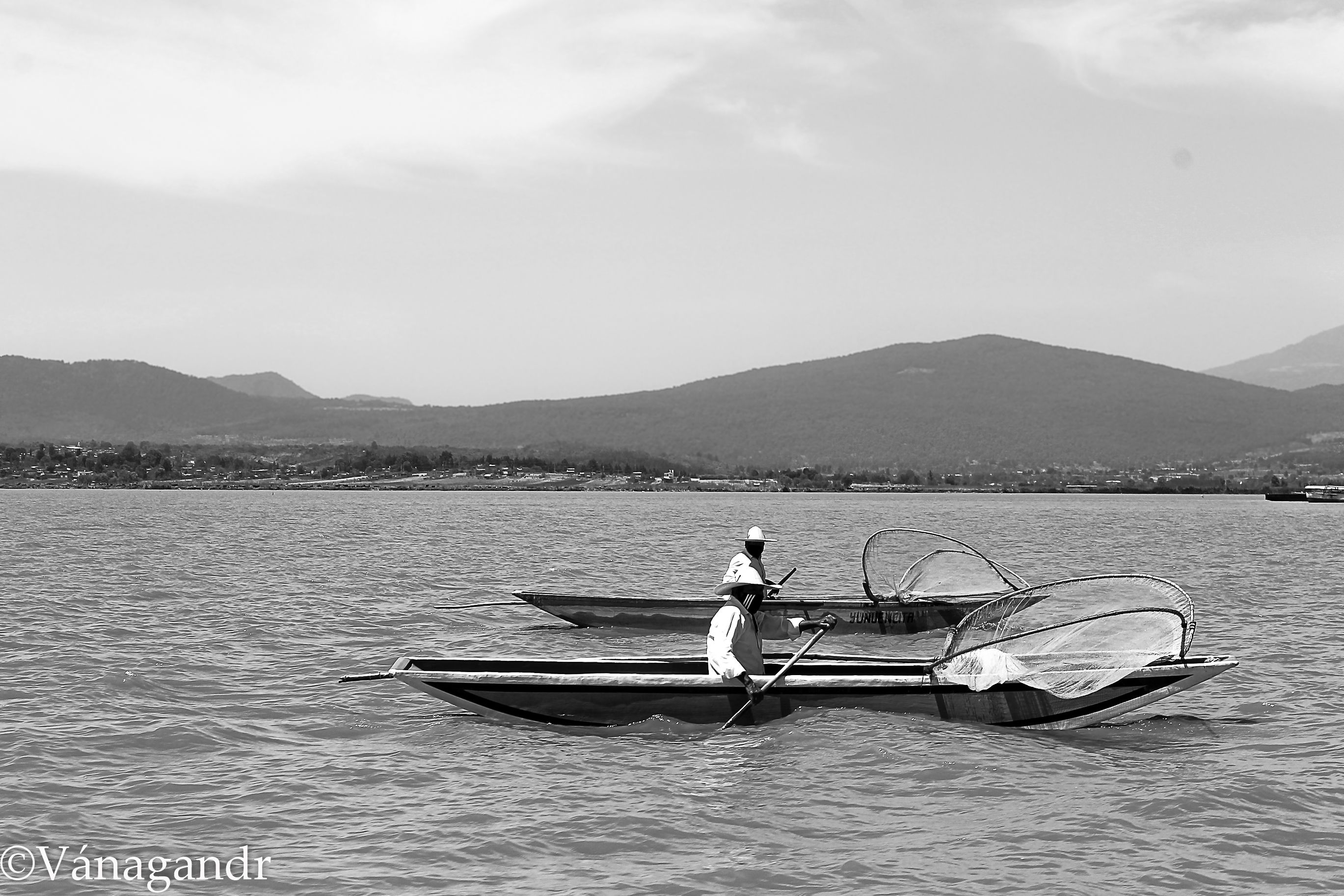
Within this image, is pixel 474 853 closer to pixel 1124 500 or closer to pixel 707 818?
pixel 707 818

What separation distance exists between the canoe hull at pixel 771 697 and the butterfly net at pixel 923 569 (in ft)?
35.0

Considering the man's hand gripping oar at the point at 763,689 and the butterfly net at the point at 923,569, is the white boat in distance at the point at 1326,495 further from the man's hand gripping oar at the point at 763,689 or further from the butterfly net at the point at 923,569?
the man's hand gripping oar at the point at 763,689

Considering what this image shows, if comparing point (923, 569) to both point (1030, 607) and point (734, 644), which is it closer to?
point (1030, 607)

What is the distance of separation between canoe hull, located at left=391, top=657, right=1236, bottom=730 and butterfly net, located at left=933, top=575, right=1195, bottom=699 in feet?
0.59

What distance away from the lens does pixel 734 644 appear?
589 inches

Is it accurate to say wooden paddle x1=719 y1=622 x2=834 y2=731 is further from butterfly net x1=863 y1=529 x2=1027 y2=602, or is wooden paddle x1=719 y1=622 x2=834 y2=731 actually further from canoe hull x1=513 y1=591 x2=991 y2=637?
butterfly net x1=863 y1=529 x2=1027 y2=602

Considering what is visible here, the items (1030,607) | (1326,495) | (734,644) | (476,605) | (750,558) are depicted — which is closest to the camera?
(734,644)

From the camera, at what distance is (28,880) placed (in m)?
9.86

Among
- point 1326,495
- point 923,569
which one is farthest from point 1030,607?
point 1326,495

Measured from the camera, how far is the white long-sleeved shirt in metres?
14.9

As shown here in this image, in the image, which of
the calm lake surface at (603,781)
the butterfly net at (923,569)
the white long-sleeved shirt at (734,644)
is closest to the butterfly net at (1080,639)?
the calm lake surface at (603,781)

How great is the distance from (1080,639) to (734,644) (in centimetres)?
430

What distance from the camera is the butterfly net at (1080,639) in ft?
49.4

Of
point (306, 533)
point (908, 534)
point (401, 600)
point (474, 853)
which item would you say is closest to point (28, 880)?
point (474, 853)
